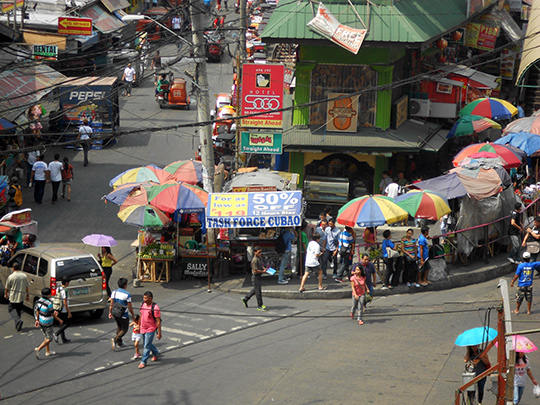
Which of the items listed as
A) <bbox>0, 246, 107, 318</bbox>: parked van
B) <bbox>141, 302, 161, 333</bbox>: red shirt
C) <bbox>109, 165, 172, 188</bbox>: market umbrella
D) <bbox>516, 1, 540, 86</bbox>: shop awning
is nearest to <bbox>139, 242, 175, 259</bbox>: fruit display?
<bbox>109, 165, 172, 188</bbox>: market umbrella

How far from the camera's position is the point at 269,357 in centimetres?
1494

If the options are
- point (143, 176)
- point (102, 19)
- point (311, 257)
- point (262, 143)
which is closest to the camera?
point (311, 257)

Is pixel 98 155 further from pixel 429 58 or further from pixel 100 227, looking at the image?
pixel 429 58

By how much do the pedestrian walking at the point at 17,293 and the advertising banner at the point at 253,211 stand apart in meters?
4.67

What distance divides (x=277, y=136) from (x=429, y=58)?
35.9ft

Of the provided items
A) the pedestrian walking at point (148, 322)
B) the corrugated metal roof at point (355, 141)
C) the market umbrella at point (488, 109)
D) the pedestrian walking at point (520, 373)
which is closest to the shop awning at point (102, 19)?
the corrugated metal roof at point (355, 141)

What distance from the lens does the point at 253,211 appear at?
1928 cm

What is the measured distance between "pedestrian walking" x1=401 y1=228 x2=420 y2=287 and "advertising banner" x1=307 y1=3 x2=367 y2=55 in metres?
7.14

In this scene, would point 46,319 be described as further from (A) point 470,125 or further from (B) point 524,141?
(A) point 470,125

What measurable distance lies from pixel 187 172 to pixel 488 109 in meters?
11.3

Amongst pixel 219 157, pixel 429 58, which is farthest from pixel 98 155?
pixel 429 58

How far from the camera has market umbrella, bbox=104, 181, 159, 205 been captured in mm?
20125

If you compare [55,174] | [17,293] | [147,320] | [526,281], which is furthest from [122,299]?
[55,174]

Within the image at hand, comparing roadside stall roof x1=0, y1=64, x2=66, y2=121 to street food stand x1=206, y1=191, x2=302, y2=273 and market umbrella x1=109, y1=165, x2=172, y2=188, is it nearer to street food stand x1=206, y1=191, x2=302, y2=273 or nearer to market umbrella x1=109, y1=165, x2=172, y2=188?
market umbrella x1=109, y1=165, x2=172, y2=188
